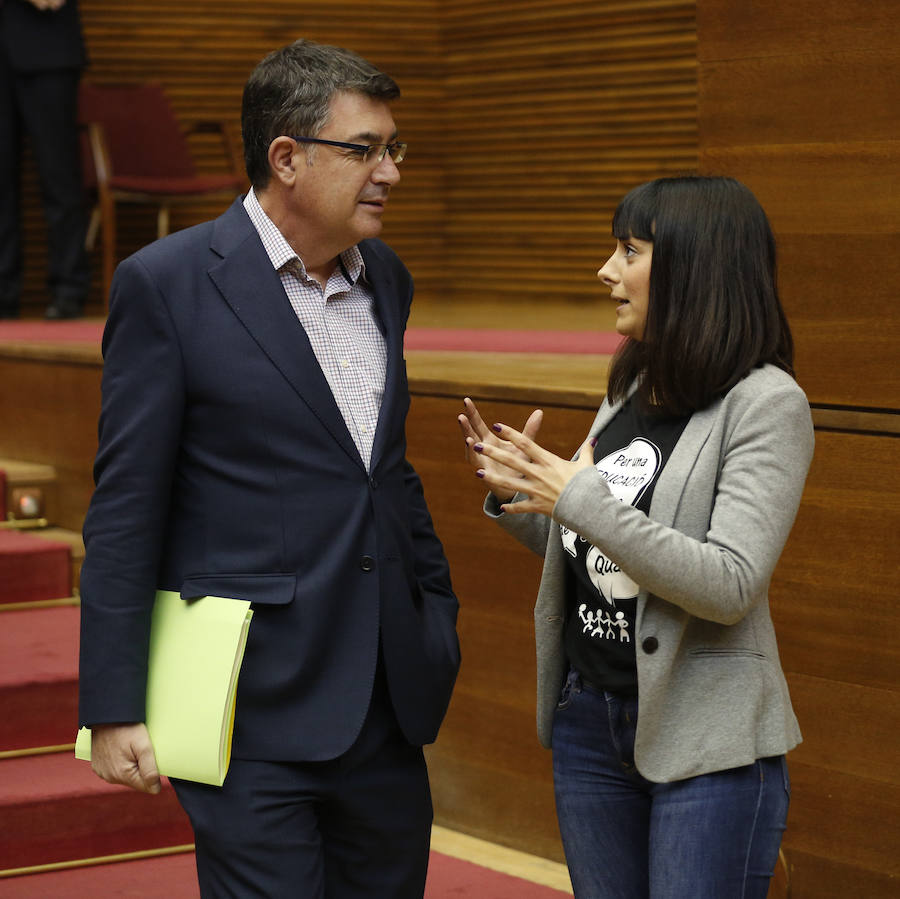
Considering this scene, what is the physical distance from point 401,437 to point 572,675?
38 cm

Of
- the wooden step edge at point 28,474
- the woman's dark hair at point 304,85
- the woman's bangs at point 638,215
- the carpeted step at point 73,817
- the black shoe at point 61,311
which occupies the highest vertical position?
the woman's dark hair at point 304,85

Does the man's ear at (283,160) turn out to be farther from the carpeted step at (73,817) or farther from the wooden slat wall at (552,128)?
the wooden slat wall at (552,128)

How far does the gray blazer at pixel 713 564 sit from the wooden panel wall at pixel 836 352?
842 millimetres

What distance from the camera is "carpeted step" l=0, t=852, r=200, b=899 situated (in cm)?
275

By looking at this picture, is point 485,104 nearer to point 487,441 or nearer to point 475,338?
point 475,338

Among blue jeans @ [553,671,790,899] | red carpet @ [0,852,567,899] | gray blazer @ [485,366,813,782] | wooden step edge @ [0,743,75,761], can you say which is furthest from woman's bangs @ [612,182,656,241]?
wooden step edge @ [0,743,75,761]

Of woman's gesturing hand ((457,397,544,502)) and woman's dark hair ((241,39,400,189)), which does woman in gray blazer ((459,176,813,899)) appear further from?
woman's dark hair ((241,39,400,189))

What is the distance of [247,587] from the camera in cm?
170

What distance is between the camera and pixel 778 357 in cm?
167

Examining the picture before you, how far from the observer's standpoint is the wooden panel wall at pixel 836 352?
238 centimetres

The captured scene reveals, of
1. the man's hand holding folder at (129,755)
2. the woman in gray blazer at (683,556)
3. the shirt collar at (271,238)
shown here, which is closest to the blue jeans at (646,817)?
the woman in gray blazer at (683,556)

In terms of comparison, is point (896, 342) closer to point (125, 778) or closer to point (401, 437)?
point (401, 437)

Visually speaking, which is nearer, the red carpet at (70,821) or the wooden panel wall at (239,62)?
the red carpet at (70,821)

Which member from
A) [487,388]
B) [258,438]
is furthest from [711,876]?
[487,388]
